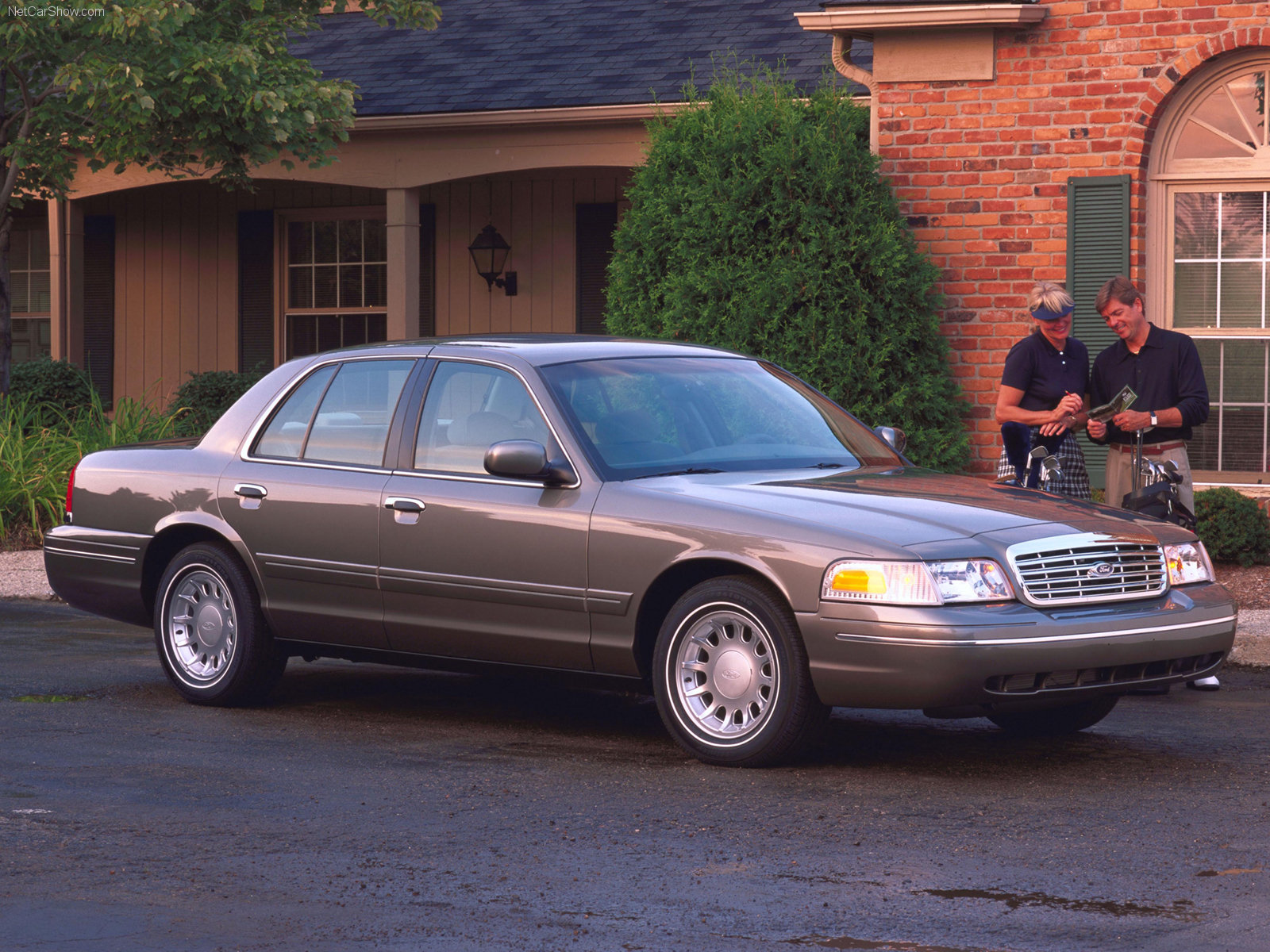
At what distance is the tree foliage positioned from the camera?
14570 millimetres

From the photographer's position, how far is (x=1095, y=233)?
12.9 m

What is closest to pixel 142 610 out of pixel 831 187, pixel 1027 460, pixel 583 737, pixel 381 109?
pixel 583 737

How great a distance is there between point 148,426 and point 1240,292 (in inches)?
370

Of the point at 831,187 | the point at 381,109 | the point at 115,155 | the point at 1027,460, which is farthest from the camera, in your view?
the point at 381,109

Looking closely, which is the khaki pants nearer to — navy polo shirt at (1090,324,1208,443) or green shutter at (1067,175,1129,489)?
navy polo shirt at (1090,324,1208,443)

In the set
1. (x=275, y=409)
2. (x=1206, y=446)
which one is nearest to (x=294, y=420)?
(x=275, y=409)

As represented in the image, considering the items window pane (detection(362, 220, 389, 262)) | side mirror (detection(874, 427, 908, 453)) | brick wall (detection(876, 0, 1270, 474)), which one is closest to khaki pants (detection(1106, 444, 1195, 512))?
side mirror (detection(874, 427, 908, 453))

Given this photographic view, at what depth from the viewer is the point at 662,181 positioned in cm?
1366

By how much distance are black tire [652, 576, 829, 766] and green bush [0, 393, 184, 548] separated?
8.49 meters

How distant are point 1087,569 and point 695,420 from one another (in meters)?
1.70

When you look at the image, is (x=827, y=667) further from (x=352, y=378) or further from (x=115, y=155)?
(x=115, y=155)

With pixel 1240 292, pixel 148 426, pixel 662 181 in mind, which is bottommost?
pixel 148 426

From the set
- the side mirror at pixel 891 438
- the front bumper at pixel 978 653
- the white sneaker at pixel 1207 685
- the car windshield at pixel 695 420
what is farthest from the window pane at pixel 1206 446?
the front bumper at pixel 978 653

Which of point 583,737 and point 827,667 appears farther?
point 583,737
